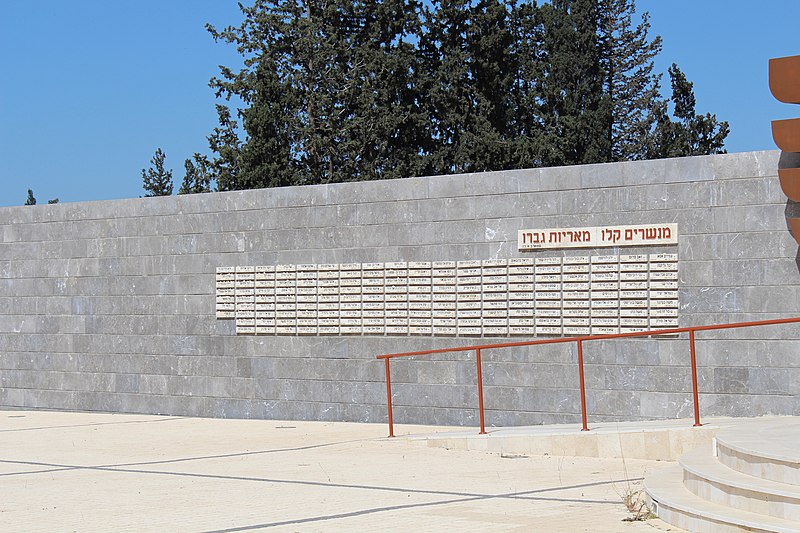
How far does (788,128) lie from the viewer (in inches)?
517

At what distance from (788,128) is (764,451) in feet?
18.5

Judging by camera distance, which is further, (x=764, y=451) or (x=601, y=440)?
(x=601, y=440)

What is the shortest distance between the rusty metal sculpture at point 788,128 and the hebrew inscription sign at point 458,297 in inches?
61.9

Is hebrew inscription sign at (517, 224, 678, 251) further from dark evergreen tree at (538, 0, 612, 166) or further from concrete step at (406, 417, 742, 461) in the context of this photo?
dark evergreen tree at (538, 0, 612, 166)

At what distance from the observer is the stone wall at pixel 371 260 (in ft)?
45.3

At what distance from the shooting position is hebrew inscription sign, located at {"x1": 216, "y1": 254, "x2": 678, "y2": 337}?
47.6 ft

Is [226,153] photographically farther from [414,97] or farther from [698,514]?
[698,514]

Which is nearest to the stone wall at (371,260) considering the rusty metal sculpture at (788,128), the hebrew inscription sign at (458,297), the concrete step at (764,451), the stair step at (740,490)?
the hebrew inscription sign at (458,297)

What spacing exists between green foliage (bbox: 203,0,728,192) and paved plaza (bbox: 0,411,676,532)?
23029 millimetres

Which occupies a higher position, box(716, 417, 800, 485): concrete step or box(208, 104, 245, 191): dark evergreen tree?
box(208, 104, 245, 191): dark evergreen tree

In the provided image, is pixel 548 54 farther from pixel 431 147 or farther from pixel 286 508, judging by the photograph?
pixel 286 508

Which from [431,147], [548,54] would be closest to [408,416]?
[431,147]

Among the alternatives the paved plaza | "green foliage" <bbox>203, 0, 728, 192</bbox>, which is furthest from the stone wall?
"green foliage" <bbox>203, 0, 728, 192</bbox>

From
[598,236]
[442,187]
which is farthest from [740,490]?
[442,187]
